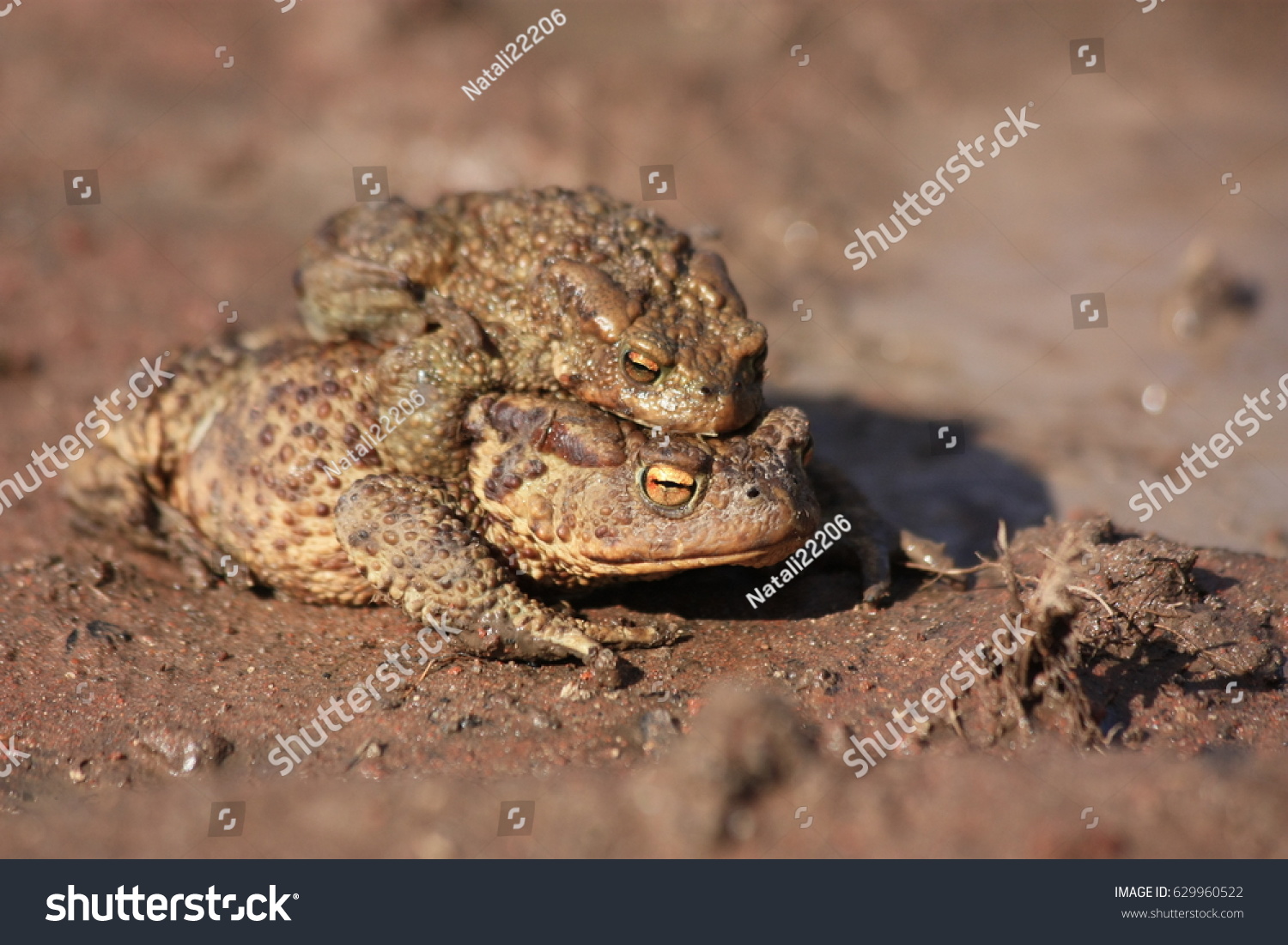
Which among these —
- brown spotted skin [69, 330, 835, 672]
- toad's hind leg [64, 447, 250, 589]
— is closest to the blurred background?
toad's hind leg [64, 447, 250, 589]

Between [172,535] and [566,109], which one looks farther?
[566,109]

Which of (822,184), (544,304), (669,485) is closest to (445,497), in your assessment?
(544,304)

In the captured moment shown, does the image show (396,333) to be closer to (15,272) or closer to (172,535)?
(172,535)

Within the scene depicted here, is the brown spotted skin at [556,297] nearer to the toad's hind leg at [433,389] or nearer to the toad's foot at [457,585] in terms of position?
the toad's hind leg at [433,389]

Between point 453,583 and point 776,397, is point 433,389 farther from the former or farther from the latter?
point 776,397

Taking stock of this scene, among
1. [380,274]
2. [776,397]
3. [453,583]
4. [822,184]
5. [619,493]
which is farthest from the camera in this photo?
Result: [822,184]

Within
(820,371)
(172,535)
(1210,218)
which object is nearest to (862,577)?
(820,371)
